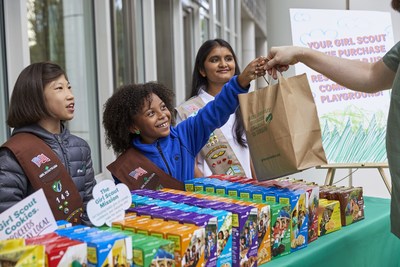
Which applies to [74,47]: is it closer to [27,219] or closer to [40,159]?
[40,159]

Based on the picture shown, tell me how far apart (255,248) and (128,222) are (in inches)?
14.0

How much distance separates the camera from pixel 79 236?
1.12 m

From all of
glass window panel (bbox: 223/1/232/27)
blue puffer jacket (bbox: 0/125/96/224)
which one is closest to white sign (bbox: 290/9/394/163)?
blue puffer jacket (bbox: 0/125/96/224)

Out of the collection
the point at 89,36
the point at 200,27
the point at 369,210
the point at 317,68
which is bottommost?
the point at 369,210

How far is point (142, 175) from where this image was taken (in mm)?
Result: 1872

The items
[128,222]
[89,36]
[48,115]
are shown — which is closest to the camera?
[128,222]

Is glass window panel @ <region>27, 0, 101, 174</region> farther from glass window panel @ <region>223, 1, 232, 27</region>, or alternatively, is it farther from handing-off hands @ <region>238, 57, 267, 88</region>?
glass window panel @ <region>223, 1, 232, 27</region>

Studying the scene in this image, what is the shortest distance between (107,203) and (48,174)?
533 mm

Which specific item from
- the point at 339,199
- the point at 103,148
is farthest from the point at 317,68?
the point at 103,148

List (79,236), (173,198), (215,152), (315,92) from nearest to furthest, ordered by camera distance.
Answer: (79,236), (173,198), (215,152), (315,92)

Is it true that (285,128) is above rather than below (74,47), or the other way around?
below

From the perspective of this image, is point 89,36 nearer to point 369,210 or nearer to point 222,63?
point 222,63

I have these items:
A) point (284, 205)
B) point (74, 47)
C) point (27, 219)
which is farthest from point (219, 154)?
point (74, 47)

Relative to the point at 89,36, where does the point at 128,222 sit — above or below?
below
